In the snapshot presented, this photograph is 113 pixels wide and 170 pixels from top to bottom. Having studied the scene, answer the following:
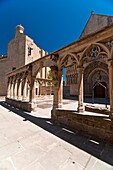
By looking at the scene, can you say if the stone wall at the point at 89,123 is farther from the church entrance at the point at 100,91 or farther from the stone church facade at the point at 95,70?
the church entrance at the point at 100,91

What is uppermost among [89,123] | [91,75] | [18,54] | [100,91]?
[18,54]

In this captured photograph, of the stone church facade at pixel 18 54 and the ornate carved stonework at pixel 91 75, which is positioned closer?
the ornate carved stonework at pixel 91 75

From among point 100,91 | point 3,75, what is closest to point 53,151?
point 100,91

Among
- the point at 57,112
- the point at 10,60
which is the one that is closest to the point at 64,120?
the point at 57,112

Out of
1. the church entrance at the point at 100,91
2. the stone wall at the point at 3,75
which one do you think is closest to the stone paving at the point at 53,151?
the church entrance at the point at 100,91

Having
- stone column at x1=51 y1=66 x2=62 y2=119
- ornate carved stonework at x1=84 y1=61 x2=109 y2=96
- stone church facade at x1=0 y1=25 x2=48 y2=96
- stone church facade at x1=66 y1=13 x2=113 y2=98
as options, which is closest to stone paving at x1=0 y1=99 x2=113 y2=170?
stone column at x1=51 y1=66 x2=62 y2=119

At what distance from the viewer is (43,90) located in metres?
15.7

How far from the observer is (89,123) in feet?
9.47

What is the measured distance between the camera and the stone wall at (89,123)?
2.50m

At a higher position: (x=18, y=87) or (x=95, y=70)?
(x=95, y=70)

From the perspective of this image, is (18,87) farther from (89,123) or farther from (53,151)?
(53,151)

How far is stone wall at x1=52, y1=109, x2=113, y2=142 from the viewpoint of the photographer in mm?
2501

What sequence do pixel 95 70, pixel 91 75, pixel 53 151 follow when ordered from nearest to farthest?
pixel 53 151 → pixel 95 70 → pixel 91 75

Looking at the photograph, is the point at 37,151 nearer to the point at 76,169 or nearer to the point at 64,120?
the point at 76,169
